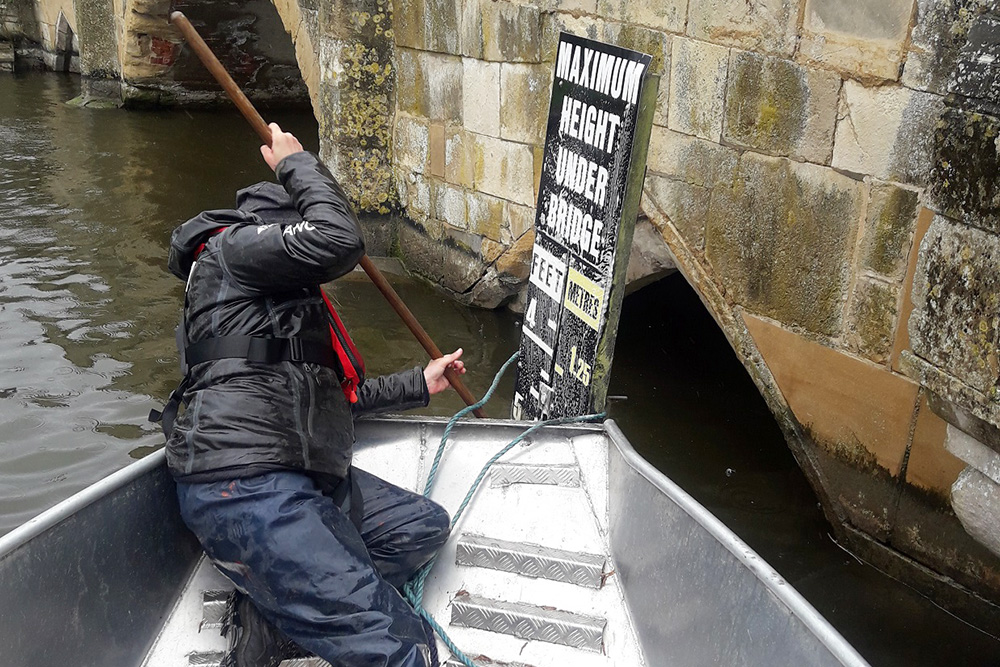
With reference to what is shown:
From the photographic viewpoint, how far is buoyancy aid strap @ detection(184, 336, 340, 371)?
7.95ft

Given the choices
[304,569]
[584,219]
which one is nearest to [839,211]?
[584,219]

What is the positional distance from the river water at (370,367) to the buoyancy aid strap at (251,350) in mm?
2113

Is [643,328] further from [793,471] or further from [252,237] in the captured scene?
[252,237]

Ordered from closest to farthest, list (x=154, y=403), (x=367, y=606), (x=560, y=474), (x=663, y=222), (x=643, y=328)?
(x=367, y=606) → (x=560, y=474) → (x=663, y=222) → (x=154, y=403) → (x=643, y=328)

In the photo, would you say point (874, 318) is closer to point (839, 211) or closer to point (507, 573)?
point (839, 211)

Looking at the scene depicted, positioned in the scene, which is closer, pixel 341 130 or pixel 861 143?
pixel 861 143

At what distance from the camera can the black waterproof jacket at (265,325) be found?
2.38 metres

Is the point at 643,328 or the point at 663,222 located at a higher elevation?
the point at 663,222

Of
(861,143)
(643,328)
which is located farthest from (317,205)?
(643,328)

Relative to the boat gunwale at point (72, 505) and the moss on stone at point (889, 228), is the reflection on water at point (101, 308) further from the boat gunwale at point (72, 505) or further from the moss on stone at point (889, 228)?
the moss on stone at point (889, 228)

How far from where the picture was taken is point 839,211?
357 centimetres

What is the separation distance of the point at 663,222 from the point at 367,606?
105 inches

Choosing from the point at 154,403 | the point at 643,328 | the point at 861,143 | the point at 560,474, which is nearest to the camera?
the point at 560,474

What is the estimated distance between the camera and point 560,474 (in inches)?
124
